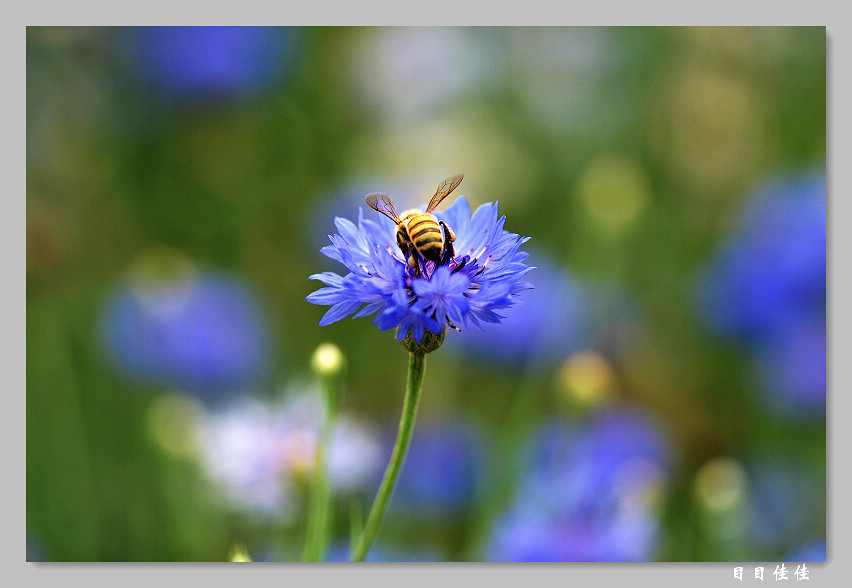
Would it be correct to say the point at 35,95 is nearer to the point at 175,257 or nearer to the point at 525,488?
the point at 175,257

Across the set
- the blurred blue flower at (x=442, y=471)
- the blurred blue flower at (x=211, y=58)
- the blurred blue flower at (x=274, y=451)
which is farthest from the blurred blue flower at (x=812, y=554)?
the blurred blue flower at (x=211, y=58)

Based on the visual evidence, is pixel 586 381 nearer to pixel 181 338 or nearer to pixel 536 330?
pixel 536 330

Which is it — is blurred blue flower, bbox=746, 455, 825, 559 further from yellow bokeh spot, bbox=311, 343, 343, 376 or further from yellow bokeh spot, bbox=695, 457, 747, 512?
yellow bokeh spot, bbox=311, 343, 343, 376

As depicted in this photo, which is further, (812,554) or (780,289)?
(780,289)

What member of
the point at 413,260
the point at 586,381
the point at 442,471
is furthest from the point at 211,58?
the point at 413,260

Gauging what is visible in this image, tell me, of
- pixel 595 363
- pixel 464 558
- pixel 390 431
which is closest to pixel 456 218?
pixel 595 363

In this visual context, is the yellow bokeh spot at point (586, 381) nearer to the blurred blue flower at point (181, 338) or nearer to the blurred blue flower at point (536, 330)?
the blurred blue flower at point (536, 330)
